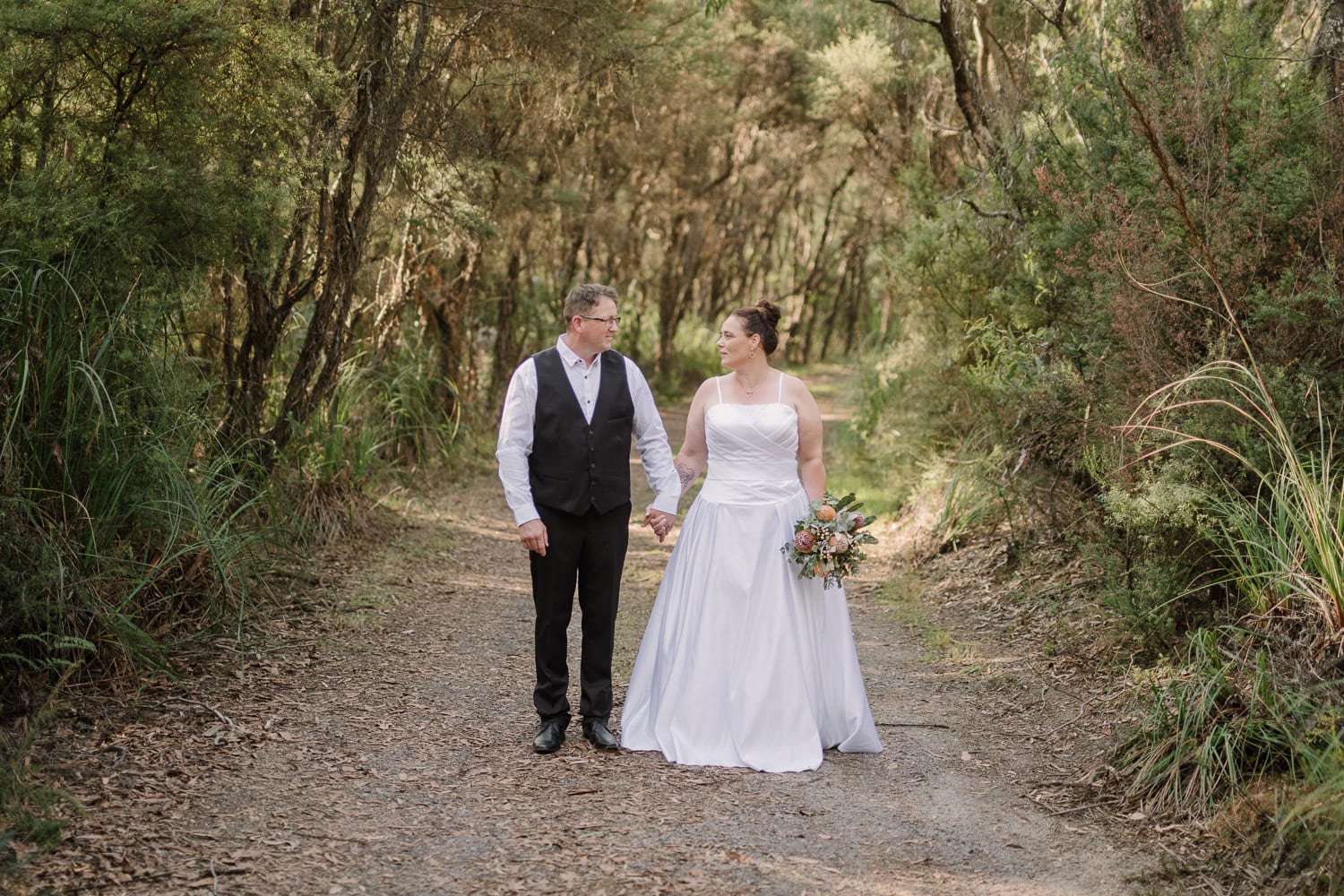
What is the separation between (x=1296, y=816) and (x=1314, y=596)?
943 millimetres

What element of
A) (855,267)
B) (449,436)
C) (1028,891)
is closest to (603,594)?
(1028,891)

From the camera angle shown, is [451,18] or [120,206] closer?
[120,206]

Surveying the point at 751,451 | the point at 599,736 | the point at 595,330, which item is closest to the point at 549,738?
the point at 599,736

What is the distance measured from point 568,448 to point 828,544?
123cm

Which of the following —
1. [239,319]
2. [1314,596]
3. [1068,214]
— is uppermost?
[1068,214]

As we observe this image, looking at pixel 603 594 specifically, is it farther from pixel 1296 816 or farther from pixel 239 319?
pixel 239 319

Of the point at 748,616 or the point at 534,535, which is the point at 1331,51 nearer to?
the point at 748,616

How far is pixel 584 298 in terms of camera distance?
525cm

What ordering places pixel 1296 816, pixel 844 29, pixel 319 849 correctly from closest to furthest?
pixel 1296 816
pixel 319 849
pixel 844 29

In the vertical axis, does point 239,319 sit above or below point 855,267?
below

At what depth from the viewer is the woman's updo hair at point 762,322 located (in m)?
5.57

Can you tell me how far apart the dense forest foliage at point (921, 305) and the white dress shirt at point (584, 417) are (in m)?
1.91

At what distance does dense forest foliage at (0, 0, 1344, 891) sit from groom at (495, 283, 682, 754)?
1.85 metres

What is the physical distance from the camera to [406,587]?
27.8ft
